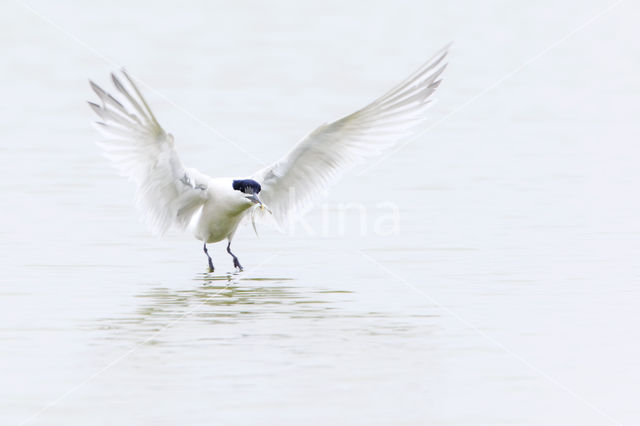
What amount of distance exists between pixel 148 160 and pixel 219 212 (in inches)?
37.2

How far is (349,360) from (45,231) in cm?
605

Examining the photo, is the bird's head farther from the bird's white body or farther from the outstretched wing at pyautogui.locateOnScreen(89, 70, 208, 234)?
the outstretched wing at pyautogui.locateOnScreen(89, 70, 208, 234)

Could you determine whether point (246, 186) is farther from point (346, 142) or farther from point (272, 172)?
point (346, 142)

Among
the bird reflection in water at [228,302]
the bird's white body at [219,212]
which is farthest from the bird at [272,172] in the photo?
the bird reflection in water at [228,302]

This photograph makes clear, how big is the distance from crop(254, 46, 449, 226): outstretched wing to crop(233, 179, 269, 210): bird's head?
366 millimetres

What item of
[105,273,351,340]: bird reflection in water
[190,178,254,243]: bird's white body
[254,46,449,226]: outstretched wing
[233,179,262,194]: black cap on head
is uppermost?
[254,46,449,226]: outstretched wing

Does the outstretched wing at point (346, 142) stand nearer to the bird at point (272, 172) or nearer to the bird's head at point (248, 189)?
the bird at point (272, 172)

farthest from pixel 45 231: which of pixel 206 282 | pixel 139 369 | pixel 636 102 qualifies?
pixel 636 102

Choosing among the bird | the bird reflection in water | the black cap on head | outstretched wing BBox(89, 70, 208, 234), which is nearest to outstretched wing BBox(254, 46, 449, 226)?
the bird

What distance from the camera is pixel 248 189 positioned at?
11609mm

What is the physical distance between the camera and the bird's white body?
11680 mm

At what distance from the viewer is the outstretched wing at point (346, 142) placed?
11781mm

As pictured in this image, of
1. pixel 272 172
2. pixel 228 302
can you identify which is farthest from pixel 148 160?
pixel 228 302

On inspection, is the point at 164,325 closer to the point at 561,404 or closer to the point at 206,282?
the point at 206,282
